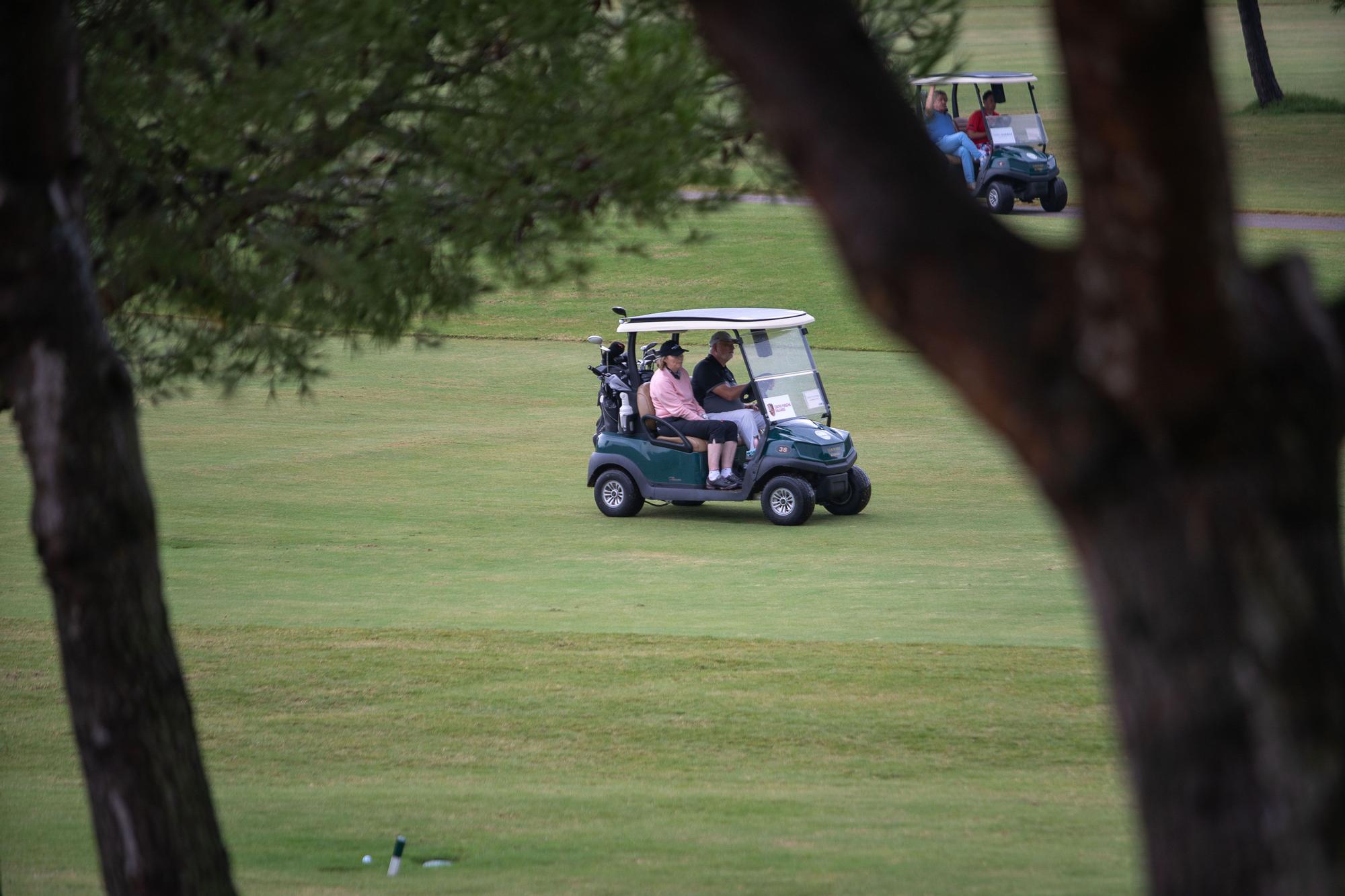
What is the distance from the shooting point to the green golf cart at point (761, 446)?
611 inches

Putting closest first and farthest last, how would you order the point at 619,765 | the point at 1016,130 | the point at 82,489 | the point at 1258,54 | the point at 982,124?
the point at 82,489, the point at 619,765, the point at 982,124, the point at 1016,130, the point at 1258,54

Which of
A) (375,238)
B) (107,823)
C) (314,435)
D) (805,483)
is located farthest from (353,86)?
(314,435)

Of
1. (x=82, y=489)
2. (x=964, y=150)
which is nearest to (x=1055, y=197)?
(x=964, y=150)

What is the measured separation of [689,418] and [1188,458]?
13.6 metres

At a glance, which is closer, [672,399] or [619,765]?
[619,765]

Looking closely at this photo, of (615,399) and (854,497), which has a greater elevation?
(615,399)

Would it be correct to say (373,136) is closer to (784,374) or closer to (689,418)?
(689,418)

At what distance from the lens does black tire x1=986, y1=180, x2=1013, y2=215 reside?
110ft

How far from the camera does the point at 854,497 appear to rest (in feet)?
52.2

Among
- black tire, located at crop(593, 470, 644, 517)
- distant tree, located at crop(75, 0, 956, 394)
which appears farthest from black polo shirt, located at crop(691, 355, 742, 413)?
distant tree, located at crop(75, 0, 956, 394)

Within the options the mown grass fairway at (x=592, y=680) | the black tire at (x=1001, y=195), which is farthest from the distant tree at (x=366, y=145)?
the black tire at (x=1001, y=195)

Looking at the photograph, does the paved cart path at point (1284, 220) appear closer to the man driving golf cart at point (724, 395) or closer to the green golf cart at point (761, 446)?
the green golf cart at point (761, 446)

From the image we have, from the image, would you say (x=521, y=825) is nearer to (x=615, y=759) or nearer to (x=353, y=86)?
(x=615, y=759)

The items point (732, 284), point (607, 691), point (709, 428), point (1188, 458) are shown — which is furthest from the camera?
point (732, 284)
